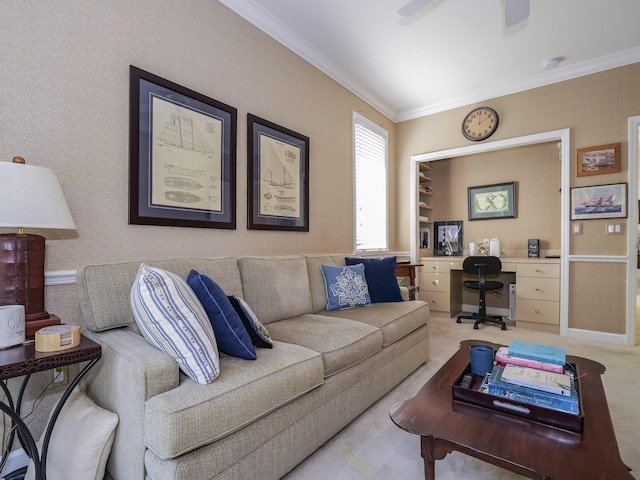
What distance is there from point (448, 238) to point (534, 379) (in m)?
3.88

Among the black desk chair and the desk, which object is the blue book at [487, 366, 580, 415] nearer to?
the black desk chair

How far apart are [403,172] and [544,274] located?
2167mm

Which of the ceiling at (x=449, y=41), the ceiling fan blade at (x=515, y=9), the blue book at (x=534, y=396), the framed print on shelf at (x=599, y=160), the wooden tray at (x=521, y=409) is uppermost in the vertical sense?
the ceiling at (x=449, y=41)

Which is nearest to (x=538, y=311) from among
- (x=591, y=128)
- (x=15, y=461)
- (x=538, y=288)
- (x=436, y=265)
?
(x=538, y=288)

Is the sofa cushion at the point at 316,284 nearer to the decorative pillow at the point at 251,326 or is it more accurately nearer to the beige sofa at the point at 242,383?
the beige sofa at the point at 242,383

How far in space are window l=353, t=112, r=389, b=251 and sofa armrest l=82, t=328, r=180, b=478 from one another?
2937mm

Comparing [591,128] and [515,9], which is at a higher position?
[515,9]

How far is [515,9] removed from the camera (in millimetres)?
1882

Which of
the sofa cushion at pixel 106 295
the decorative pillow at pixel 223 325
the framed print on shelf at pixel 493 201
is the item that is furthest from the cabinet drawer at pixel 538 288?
the sofa cushion at pixel 106 295

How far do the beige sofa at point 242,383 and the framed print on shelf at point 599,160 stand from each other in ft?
9.24

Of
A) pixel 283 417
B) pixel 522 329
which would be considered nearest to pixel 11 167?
pixel 283 417

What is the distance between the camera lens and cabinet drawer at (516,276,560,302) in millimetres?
3730

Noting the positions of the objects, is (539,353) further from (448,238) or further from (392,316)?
(448,238)

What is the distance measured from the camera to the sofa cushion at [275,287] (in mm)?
2193
